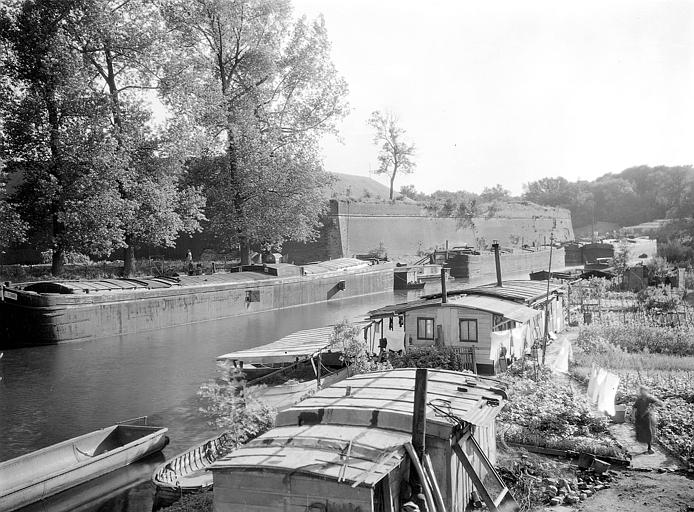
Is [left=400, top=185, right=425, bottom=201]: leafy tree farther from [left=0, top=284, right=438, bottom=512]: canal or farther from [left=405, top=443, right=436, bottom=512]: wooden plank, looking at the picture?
[left=405, top=443, right=436, bottom=512]: wooden plank

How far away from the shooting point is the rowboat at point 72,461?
9.38 m

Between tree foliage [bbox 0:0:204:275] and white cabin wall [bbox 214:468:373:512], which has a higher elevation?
tree foliage [bbox 0:0:204:275]

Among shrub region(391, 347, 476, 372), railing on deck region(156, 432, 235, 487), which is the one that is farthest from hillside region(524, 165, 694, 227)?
railing on deck region(156, 432, 235, 487)

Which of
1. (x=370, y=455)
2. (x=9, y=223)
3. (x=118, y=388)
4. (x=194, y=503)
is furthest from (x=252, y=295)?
(x=370, y=455)

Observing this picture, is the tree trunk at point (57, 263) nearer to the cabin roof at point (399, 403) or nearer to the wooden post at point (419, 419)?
the cabin roof at point (399, 403)

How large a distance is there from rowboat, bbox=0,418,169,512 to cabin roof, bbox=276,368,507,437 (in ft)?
13.6

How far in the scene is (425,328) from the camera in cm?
1498

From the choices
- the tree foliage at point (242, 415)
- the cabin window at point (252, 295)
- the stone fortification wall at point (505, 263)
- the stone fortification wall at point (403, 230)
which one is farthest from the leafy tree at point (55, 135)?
the stone fortification wall at point (505, 263)

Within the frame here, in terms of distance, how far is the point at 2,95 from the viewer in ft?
76.1

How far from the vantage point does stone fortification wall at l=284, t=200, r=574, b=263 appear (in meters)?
44.2

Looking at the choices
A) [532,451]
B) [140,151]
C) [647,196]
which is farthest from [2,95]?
[647,196]

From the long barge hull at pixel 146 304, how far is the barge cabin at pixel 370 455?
15164 millimetres

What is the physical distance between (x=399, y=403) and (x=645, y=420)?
4810mm

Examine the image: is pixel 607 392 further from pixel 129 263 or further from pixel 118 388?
pixel 129 263
